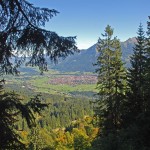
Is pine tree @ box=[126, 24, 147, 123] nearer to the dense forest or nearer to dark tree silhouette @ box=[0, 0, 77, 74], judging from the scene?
the dense forest

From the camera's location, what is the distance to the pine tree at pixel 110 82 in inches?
1259

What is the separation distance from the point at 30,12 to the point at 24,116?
254cm

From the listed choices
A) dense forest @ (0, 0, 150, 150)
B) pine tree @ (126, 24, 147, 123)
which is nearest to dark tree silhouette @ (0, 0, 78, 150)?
dense forest @ (0, 0, 150, 150)

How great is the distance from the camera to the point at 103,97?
34.1 m

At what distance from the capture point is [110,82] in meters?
32.8

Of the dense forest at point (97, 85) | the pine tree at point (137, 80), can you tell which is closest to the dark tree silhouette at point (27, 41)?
the dense forest at point (97, 85)

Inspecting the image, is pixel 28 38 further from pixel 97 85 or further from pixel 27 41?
pixel 97 85

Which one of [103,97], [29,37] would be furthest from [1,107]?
[103,97]

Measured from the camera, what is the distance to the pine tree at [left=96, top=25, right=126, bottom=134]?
105 ft

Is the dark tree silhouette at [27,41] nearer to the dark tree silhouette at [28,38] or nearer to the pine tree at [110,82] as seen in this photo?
the dark tree silhouette at [28,38]

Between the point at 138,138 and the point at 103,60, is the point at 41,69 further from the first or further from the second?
the point at 103,60

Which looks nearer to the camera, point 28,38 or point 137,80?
point 28,38

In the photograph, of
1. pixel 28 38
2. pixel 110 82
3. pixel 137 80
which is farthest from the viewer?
pixel 110 82

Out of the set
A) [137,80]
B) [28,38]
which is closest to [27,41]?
[28,38]
